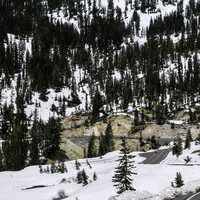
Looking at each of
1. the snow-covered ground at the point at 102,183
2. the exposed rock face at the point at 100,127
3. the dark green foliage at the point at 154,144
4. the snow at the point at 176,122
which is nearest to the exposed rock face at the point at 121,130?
the exposed rock face at the point at 100,127

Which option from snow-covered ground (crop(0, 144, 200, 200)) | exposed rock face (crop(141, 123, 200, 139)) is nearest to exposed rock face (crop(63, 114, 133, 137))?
exposed rock face (crop(141, 123, 200, 139))

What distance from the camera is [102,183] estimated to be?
4178cm

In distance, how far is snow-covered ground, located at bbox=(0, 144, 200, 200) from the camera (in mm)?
35041

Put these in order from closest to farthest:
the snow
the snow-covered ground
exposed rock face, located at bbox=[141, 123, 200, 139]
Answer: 1. the snow-covered ground
2. exposed rock face, located at bbox=[141, 123, 200, 139]
3. the snow

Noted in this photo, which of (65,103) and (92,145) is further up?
(65,103)

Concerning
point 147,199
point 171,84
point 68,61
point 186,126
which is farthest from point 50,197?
point 68,61

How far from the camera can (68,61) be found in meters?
200

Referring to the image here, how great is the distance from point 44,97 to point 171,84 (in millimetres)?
43406

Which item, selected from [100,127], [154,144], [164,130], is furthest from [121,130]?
[154,144]

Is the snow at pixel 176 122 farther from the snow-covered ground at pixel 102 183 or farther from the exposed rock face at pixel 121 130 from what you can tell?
the snow-covered ground at pixel 102 183

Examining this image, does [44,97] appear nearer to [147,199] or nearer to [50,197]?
[50,197]

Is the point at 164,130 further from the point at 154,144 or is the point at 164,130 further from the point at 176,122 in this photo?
the point at 154,144

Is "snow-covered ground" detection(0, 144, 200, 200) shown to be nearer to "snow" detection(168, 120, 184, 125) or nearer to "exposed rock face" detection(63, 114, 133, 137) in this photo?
"exposed rock face" detection(63, 114, 133, 137)

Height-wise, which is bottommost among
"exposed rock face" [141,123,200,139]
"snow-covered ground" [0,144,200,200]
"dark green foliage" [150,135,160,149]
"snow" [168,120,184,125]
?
"snow-covered ground" [0,144,200,200]
